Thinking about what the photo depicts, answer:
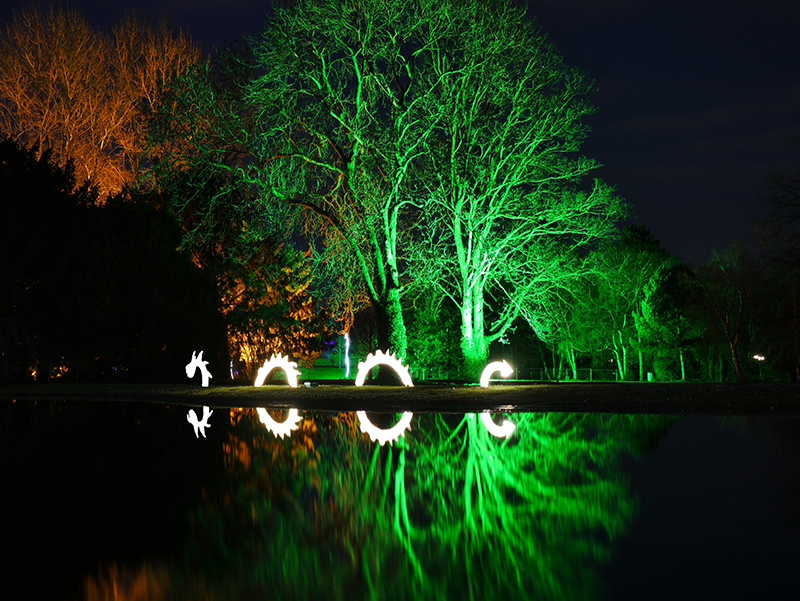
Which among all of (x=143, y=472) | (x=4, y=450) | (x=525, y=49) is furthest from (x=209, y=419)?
(x=525, y=49)

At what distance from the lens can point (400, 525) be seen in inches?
288

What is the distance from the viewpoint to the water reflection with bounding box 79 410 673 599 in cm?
554

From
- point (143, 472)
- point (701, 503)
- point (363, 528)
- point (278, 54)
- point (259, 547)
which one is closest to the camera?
point (259, 547)

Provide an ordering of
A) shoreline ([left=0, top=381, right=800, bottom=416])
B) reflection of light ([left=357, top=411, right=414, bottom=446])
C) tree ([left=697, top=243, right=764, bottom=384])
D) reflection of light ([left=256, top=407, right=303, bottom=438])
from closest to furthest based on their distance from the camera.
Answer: reflection of light ([left=357, top=411, right=414, bottom=446]), reflection of light ([left=256, top=407, right=303, bottom=438]), shoreline ([left=0, top=381, right=800, bottom=416]), tree ([left=697, top=243, right=764, bottom=384])

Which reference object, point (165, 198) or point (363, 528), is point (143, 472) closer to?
point (363, 528)

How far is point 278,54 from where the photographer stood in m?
29.3

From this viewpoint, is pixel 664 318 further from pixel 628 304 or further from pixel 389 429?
pixel 389 429

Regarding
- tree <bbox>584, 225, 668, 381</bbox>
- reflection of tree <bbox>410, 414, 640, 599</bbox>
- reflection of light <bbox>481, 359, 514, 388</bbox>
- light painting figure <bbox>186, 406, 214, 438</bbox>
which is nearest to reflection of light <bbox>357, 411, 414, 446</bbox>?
reflection of tree <bbox>410, 414, 640, 599</bbox>

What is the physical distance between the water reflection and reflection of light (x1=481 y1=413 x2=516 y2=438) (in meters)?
2.01

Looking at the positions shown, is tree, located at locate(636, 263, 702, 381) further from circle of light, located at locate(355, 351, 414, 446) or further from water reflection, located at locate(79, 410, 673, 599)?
water reflection, located at locate(79, 410, 673, 599)

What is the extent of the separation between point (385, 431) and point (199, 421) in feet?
17.0

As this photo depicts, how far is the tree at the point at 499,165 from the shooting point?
2995 centimetres

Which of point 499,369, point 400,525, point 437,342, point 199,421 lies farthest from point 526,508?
point 437,342

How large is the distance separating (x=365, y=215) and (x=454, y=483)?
2137cm
